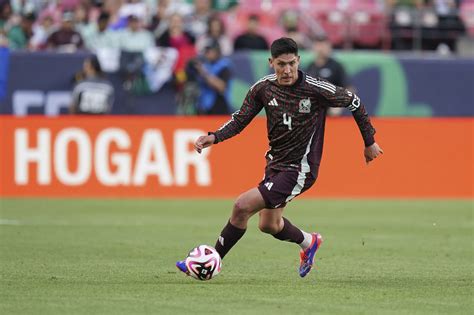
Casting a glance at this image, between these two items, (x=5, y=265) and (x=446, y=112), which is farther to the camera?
(x=446, y=112)

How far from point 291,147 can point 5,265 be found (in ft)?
10.2

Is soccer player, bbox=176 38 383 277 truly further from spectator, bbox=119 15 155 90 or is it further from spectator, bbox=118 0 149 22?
spectator, bbox=118 0 149 22

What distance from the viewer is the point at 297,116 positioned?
10.4m

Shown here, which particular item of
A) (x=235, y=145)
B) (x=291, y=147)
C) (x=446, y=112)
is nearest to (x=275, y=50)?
(x=291, y=147)

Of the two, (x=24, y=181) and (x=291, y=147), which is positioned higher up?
(x=291, y=147)

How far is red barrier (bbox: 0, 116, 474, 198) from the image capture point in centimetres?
2022

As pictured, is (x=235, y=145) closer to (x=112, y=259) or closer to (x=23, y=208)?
(x=23, y=208)

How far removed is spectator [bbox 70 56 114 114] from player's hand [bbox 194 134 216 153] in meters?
11.6

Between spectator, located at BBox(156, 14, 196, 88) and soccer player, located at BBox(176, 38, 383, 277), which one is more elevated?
soccer player, located at BBox(176, 38, 383, 277)

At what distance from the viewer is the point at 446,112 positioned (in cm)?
2525

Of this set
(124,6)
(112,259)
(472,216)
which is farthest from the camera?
(124,6)

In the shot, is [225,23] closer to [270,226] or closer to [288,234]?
[288,234]

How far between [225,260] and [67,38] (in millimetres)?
13097

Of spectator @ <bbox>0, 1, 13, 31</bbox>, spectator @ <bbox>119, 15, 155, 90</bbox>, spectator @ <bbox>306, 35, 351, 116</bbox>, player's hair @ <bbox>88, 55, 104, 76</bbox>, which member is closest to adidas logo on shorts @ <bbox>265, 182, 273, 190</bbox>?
spectator @ <bbox>306, 35, 351, 116</bbox>
